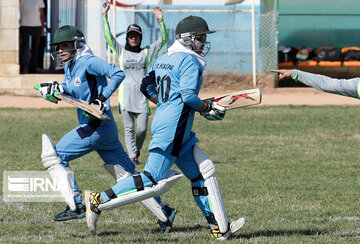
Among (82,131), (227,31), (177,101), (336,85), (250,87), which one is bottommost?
(250,87)

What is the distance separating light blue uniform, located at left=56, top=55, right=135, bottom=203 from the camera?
7117mm

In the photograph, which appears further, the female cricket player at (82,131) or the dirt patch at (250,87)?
the dirt patch at (250,87)

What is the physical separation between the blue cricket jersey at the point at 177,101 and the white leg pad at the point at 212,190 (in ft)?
0.53

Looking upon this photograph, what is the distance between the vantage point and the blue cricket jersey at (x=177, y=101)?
6.31 meters

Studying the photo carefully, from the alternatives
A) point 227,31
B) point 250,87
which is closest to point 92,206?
point 250,87

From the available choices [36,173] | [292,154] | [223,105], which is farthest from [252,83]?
[223,105]

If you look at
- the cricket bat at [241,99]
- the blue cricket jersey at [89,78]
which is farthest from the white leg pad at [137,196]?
the blue cricket jersey at [89,78]

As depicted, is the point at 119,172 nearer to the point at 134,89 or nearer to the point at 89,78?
the point at 89,78

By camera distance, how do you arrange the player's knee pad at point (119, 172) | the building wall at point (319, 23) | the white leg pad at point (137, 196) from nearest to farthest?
the white leg pad at point (137, 196) → the player's knee pad at point (119, 172) → the building wall at point (319, 23)

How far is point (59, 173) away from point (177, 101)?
1.38 m

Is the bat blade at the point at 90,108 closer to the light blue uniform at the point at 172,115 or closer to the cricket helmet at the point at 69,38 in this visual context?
the cricket helmet at the point at 69,38

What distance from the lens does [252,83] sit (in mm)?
21484

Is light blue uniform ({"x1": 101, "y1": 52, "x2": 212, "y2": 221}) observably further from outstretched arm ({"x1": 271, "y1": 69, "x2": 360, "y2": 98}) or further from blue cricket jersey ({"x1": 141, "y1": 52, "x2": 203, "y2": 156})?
outstretched arm ({"x1": 271, "y1": 69, "x2": 360, "y2": 98})

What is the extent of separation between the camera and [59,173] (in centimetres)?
696
